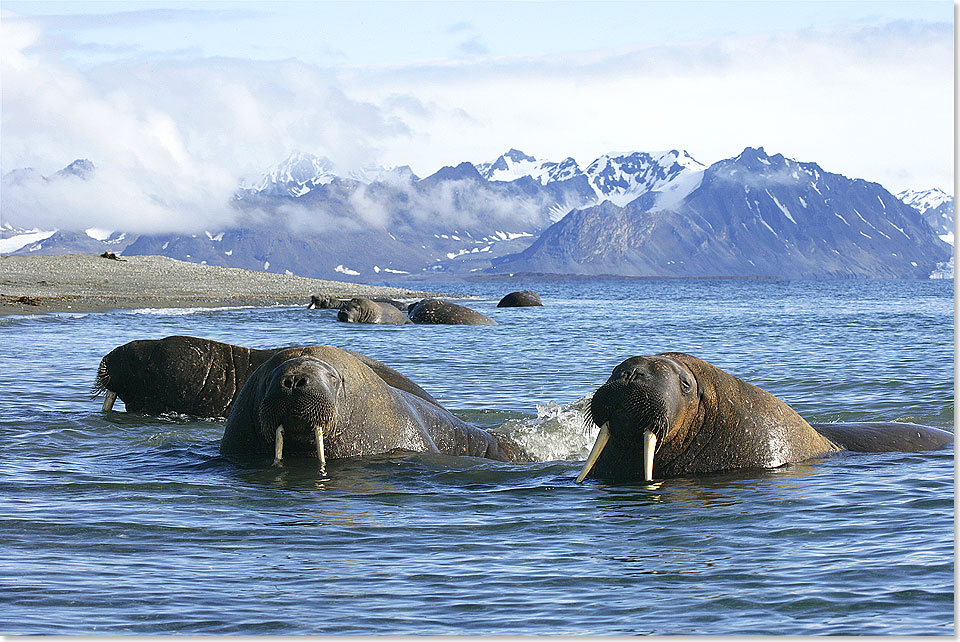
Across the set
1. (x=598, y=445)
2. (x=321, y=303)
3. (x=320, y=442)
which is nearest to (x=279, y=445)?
(x=320, y=442)

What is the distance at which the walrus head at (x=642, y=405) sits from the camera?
859cm

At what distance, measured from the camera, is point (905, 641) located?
5.35m

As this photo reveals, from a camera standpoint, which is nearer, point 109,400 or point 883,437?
point 883,437

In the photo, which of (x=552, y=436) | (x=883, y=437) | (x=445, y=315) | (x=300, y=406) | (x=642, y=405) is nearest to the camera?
(x=642, y=405)

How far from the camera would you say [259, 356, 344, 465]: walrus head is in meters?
9.24

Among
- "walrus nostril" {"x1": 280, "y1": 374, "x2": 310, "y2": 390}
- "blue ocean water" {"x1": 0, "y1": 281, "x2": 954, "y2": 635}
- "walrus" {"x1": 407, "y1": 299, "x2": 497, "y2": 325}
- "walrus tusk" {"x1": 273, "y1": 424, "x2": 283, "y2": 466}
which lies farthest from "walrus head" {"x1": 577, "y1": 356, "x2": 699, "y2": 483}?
"walrus" {"x1": 407, "y1": 299, "x2": 497, "y2": 325}

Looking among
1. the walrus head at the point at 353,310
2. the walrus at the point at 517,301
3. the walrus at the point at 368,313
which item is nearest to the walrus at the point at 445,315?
the walrus at the point at 368,313

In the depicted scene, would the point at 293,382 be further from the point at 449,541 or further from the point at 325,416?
the point at 449,541

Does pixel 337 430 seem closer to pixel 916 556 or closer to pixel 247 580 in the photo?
pixel 247 580

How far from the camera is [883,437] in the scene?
10.9 meters

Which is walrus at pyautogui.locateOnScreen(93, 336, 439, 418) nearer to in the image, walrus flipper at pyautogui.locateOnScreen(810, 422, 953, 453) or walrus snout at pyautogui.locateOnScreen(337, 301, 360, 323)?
walrus flipper at pyautogui.locateOnScreen(810, 422, 953, 453)

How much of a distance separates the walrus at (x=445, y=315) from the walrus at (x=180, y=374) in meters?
21.8

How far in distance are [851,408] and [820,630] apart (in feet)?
33.8

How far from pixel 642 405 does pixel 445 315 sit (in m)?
27.0
